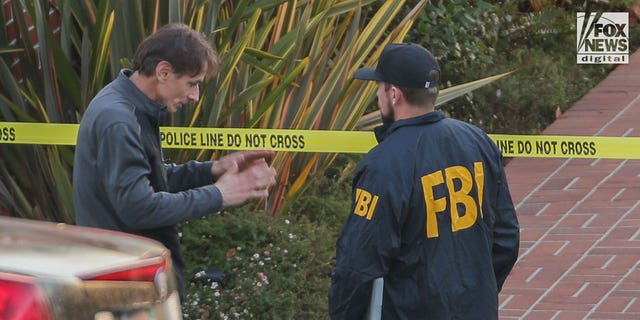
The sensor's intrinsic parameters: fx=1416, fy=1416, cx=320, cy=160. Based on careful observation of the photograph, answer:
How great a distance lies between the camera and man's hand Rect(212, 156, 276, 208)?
4.96 metres

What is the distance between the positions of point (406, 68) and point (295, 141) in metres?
2.68

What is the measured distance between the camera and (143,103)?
192 inches

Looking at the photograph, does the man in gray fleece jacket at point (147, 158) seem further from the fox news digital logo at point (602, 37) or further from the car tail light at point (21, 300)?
the fox news digital logo at point (602, 37)

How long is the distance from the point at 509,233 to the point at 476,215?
0.26 m

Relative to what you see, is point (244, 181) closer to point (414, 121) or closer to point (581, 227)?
point (414, 121)

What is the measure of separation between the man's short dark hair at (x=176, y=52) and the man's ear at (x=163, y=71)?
0.01 m

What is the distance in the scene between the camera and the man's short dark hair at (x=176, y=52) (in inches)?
191

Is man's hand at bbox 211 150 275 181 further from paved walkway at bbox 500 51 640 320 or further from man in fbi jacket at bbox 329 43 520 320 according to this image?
paved walkway at bbox 500 51 640 320

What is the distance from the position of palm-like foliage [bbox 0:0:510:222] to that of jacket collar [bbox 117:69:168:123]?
2.15m

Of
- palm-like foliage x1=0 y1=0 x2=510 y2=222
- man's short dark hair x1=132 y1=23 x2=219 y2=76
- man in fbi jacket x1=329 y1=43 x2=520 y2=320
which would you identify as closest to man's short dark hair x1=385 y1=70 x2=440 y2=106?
man in fbi jacket x1=329 y1=43 x2=520 y2=320

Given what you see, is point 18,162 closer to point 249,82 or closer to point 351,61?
point 249,82

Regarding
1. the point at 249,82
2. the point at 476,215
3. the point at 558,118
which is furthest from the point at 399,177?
the point at 558,118

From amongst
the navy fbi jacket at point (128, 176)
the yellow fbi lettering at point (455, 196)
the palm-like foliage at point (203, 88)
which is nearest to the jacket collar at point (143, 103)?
the navy fbi jacket at point (128, 176)

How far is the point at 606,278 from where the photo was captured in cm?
768
